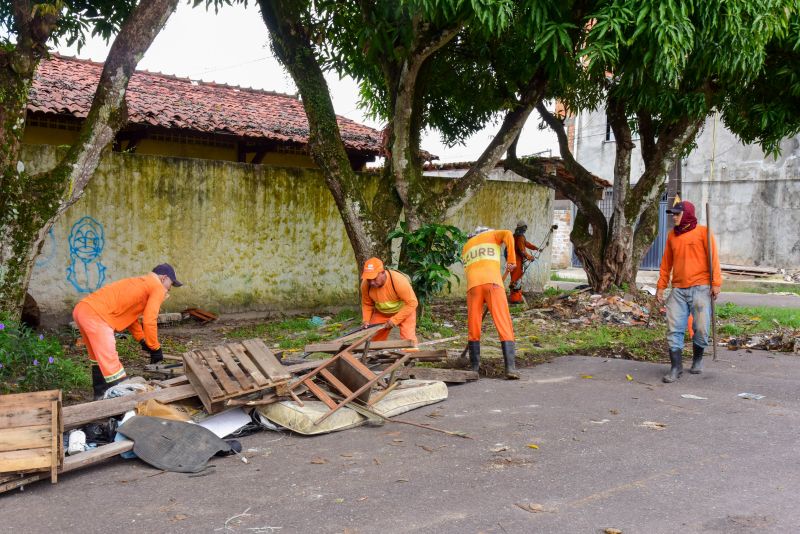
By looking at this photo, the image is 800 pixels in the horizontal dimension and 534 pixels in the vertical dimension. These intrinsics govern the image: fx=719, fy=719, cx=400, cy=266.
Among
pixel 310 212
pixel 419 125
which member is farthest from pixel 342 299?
pixel 419 125

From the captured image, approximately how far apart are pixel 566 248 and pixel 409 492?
2250 centimetres

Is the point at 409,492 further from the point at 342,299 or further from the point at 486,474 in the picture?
the point at 342,299

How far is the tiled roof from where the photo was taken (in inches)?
464

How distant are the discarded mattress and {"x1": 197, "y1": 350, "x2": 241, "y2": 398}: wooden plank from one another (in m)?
0.31

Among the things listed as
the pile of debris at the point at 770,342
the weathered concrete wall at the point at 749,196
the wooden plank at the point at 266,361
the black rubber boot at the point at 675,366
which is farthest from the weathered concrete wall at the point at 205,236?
Answer: the weathered concrete wall at the point at 749,196

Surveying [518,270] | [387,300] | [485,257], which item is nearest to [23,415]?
[387,300]

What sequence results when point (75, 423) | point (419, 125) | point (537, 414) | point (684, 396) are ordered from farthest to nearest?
point (419, 125)
point (684, 396)
point (537, 414)
point (75, 423)

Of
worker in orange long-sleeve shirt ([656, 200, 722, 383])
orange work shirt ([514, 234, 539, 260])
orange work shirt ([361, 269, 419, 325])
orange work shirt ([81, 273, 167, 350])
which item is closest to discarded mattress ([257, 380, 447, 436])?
orange work shirt ([361, 269, 419, 325])

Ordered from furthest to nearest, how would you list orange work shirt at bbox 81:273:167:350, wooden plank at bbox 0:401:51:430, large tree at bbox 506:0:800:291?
large tree at bbox 506:0:800:291 < orange work shirt at bbox 81:273:167:350 < wooden plank at bbox 0:401:51:430

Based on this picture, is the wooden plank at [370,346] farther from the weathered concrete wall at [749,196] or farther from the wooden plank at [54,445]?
the weathered concrete wall at [749,196]

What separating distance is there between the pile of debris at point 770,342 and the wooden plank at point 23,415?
27.4 feet

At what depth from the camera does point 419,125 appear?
Answer: 1106 centimetres

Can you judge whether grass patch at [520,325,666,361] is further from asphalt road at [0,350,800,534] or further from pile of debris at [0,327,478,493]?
pile of debris at [0,327,478,493]

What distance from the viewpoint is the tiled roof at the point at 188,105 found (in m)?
11.8
